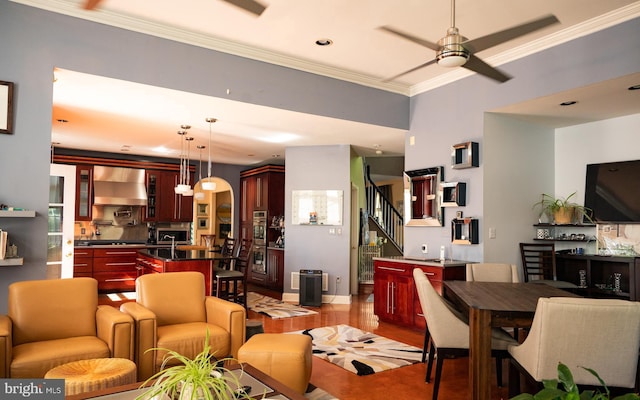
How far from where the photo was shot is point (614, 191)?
5.44m

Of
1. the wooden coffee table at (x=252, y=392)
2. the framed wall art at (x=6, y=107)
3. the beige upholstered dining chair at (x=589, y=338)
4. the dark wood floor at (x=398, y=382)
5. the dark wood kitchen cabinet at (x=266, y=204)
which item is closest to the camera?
the wooden coffee table at (x=252, y=392)

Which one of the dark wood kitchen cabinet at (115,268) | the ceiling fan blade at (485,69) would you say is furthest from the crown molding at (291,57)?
the dark wood kitchen cabinet at (115,268)

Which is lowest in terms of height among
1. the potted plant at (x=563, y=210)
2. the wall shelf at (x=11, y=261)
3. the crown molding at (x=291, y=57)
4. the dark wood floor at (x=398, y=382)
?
the dark wood floor at (x=398, y=382)

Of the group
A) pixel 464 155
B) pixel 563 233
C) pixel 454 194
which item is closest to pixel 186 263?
pixel 454 194

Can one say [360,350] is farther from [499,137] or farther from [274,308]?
[499,137]

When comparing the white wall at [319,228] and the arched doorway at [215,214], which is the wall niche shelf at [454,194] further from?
the arched doorway at [215,214]

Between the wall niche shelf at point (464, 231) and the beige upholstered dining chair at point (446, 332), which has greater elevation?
the wall niche shelf at point (464, 231)

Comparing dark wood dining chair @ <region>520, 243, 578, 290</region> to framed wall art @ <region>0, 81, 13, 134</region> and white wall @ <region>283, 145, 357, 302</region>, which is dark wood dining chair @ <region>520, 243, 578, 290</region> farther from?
framed wall art @ <region>0, 81, 13, 134</region>

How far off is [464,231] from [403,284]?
39.3 inches

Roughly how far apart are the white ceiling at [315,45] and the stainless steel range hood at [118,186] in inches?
90.1

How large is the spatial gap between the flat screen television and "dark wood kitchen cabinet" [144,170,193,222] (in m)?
7.51

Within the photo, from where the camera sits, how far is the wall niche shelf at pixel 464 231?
17.9ft

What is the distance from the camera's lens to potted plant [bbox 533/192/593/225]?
18.6 feet

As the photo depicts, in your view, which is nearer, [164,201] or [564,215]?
[564,215]
